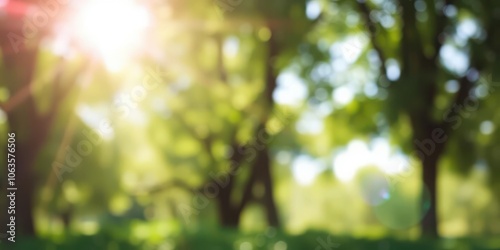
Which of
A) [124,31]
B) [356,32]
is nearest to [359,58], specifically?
[356,32]

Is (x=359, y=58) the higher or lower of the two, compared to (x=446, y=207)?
higher

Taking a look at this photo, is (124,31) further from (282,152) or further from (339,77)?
(282,152)

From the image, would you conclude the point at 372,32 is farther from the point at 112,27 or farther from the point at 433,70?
the point at 112,27

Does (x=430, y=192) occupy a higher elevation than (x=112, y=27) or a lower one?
lower

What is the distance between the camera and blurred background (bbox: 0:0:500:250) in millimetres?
13398

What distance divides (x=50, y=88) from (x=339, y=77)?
8.09 m

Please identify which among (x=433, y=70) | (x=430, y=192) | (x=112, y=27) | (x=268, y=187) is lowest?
(x=430, y=192)

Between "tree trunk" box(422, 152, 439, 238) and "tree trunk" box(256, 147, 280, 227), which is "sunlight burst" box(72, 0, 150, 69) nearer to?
"tree trunk" box(256, 147, 280, 227)

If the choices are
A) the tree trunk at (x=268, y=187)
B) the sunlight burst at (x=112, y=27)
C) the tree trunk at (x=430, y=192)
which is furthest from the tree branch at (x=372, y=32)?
the sunlight burst at (x=112, y=27)

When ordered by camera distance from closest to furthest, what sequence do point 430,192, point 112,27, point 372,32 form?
point 112,27 → point 430,192 → point 372,32

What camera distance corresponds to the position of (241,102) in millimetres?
19422

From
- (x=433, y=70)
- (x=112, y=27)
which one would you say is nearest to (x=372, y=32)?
(x=433, y=70)

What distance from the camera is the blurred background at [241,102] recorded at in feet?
44.0

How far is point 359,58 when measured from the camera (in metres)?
18.7
